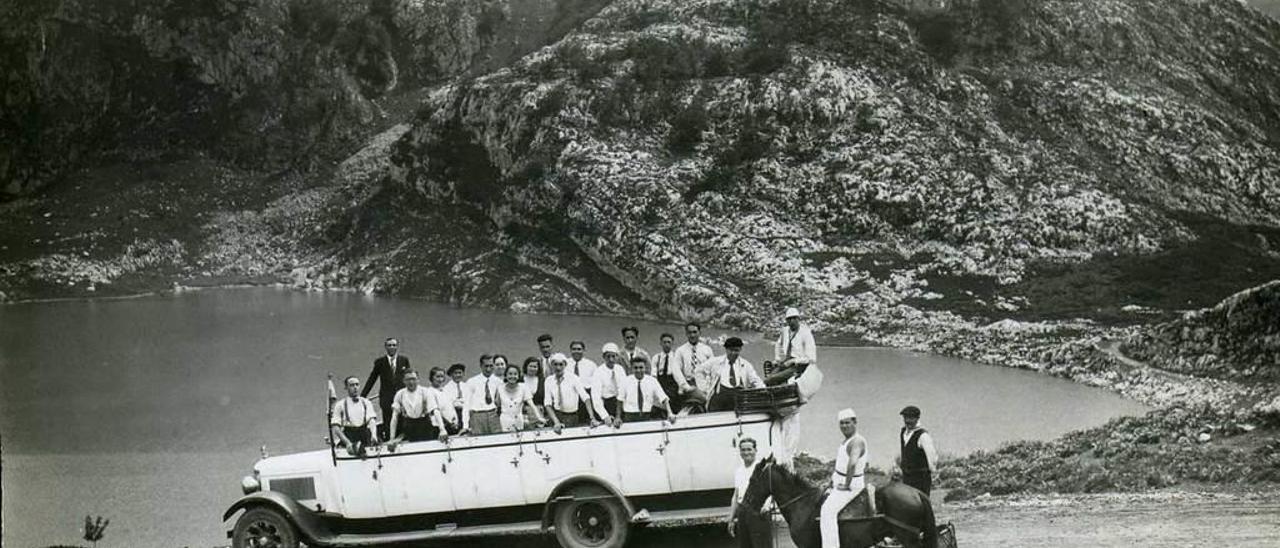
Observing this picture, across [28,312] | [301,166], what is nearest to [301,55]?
[301,166]

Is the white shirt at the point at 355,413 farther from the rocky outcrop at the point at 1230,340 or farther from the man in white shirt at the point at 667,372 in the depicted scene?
the rocky outcrop at the point at 1230,340

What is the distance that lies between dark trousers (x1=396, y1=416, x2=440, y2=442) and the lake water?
26.8ft

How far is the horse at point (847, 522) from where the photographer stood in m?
11.3

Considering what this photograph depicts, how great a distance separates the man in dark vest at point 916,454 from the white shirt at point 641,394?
3.33 m

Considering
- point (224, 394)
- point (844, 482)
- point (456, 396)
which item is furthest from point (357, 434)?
point (224, 394)

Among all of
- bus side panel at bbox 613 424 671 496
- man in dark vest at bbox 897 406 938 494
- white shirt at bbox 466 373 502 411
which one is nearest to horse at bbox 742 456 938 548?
man in dark vest at bbox 897 406 938 494

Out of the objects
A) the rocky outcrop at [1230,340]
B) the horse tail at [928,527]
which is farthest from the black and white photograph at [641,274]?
the horse tail at [928,527]

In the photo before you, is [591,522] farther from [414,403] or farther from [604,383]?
[414,403]

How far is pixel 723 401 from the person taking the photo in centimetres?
1450

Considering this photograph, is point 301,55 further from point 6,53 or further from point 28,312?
point 28,312

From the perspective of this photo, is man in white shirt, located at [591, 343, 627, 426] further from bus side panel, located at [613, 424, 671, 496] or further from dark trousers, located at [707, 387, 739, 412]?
dark trousers, located at [707, 387, 739, 412]

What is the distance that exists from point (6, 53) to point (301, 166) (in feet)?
66.1

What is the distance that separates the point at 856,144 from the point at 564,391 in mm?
39530

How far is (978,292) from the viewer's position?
4466cm
